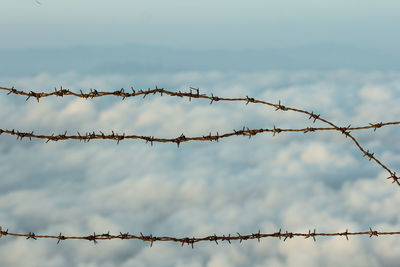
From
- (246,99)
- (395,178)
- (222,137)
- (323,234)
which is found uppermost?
(246,99)

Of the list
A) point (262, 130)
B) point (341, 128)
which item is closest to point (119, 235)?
point (262, 130)

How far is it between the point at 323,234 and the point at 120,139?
6.95 feet

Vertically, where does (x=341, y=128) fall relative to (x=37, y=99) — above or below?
below

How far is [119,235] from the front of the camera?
17.1ft

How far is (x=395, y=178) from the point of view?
5.25 meters

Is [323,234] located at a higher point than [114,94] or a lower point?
lower

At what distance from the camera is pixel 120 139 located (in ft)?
17.3

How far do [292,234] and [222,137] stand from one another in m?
1.16

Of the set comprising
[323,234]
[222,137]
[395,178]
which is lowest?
[323,234]

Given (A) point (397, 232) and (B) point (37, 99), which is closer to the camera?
(A) point (397, 232)

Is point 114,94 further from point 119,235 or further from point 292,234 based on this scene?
point 292,234

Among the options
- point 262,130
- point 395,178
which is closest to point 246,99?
point 262,130

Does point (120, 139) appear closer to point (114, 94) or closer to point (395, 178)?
point (114, 94)

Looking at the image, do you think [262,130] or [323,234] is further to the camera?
[262,130]
